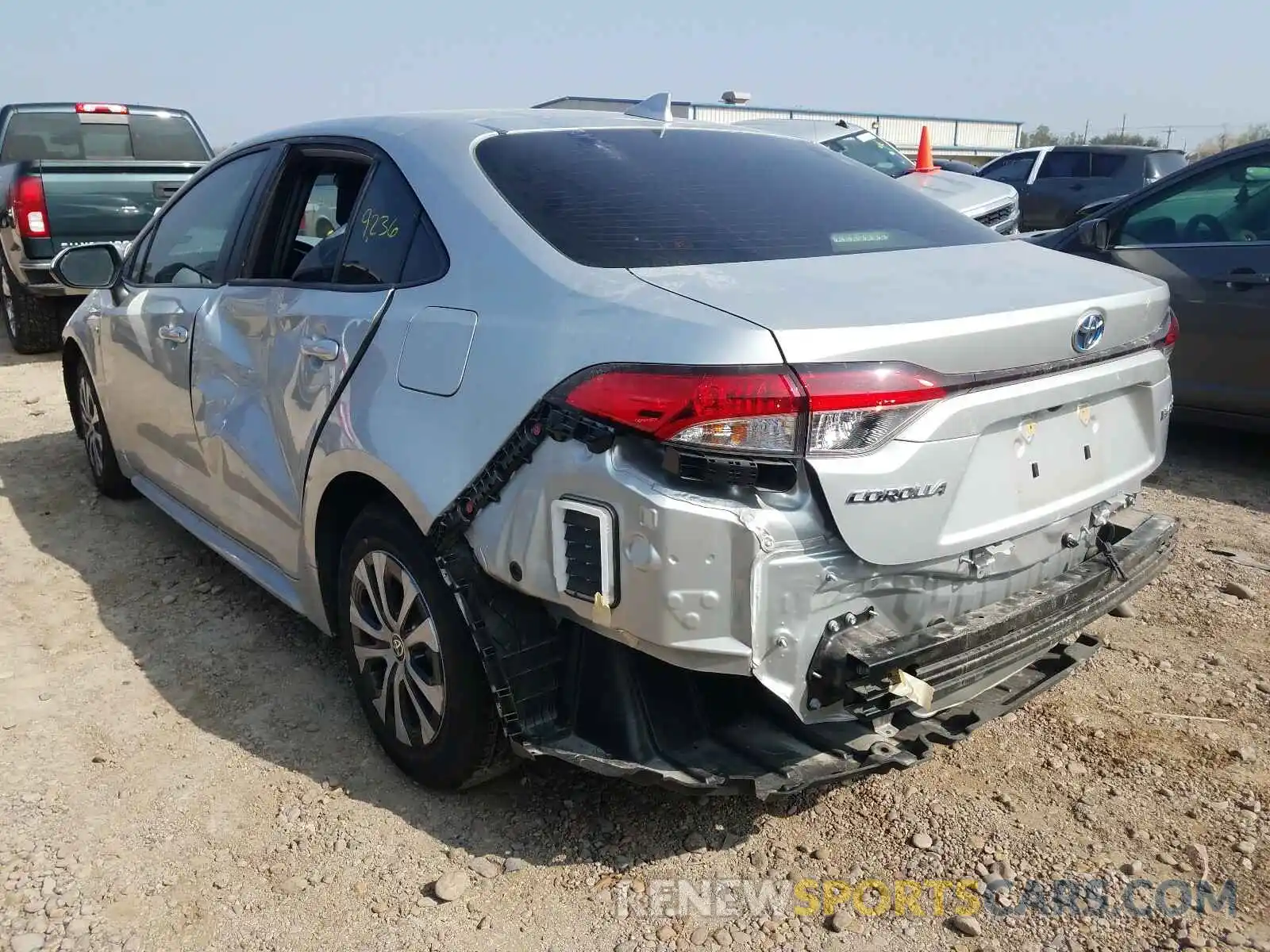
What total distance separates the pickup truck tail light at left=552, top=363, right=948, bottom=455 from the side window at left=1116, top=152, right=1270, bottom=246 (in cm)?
410

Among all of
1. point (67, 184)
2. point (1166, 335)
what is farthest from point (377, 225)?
point (67, 184)

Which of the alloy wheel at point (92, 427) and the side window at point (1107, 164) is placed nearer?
the alloy wheel at point (92, 427)

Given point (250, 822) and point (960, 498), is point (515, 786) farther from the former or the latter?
point (960, 498)

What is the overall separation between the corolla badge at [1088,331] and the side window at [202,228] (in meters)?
2.61

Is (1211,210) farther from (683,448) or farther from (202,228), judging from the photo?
(202,228)

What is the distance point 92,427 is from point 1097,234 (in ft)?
17.1

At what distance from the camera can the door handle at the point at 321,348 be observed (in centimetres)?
284

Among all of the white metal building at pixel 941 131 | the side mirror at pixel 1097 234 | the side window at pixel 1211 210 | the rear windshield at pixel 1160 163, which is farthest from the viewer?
the white metal building at pixel 941 131

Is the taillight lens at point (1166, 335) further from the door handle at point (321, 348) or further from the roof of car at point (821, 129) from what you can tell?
the roof of car at point (821, 129)

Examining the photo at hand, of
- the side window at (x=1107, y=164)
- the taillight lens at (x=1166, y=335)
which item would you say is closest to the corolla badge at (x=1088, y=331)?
the taillight lens at (x=1166, y=335)

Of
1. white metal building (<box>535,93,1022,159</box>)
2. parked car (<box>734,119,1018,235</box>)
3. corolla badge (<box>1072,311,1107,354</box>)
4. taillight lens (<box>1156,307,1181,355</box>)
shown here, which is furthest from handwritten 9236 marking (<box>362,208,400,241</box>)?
white metal building (<box>535,93,1022,159</box>)

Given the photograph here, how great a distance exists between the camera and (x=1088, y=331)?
242cm

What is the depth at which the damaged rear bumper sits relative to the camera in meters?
2.12

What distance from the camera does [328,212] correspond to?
344 cm
